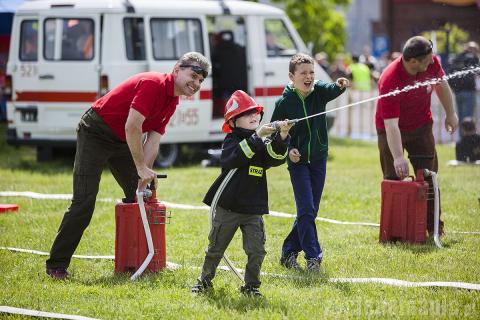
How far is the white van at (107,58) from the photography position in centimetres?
1414

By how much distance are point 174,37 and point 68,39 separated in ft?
5.30

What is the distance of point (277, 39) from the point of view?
54.2 feet

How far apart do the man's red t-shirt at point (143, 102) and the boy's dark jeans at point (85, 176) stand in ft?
0.31

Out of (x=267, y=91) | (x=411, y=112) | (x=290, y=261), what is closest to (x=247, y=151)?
(x=290, y=261)

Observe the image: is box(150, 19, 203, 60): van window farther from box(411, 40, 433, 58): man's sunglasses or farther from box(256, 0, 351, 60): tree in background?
→ box(256, 0, 351, 60): tree in background

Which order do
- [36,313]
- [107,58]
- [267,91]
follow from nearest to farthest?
1. [36,313]
2. [107,58]
3. [267,91]

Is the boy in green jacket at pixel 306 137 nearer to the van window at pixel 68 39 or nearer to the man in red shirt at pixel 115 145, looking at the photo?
the man in red shirt at pixel 115 145

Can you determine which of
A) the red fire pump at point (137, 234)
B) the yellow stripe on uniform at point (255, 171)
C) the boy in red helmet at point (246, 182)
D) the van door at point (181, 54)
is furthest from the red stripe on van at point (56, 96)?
the yellow stripe on uniform at point (255, 171)

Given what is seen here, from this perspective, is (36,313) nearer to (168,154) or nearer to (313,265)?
(313,265)

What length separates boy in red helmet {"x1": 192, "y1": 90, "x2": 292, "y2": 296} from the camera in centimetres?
630

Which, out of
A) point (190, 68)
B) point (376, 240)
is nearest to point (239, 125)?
point (190, 68)

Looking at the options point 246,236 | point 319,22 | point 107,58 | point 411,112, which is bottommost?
point 246,236

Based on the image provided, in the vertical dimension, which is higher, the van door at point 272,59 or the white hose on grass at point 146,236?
the van door at point 272,59

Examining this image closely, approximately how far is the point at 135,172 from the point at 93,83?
22.3 feet
